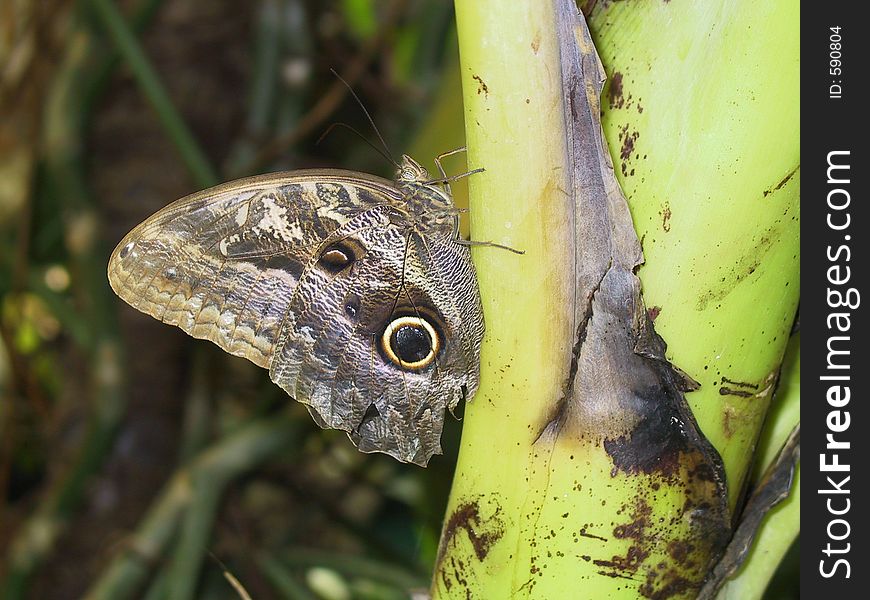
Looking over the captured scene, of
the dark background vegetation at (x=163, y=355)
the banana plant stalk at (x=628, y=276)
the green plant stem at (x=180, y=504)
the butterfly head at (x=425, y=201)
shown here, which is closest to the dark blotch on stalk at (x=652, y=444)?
the banana plant stalk at (x=628, y=276)

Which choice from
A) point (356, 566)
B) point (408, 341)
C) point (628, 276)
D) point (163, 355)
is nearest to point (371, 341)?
point (408, 341)

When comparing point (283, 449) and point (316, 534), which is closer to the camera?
point (283, 449)

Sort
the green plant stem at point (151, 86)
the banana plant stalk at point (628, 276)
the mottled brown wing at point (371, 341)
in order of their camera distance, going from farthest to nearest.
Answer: the green plant stem at point (151, 86)
the mottled brown wing at point (371, 341)
the banana plant stalk at point (628, 276)

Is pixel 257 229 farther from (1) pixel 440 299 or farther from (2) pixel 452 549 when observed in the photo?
(2) pixel 452 549

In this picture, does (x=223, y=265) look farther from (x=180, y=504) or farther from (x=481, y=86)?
(x=180, y=504)

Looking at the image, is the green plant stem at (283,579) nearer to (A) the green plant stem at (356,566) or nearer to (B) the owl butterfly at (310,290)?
(A) the green plant stem at (356,566)

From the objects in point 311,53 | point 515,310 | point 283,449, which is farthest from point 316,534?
point 515,310

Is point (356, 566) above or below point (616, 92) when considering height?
below
